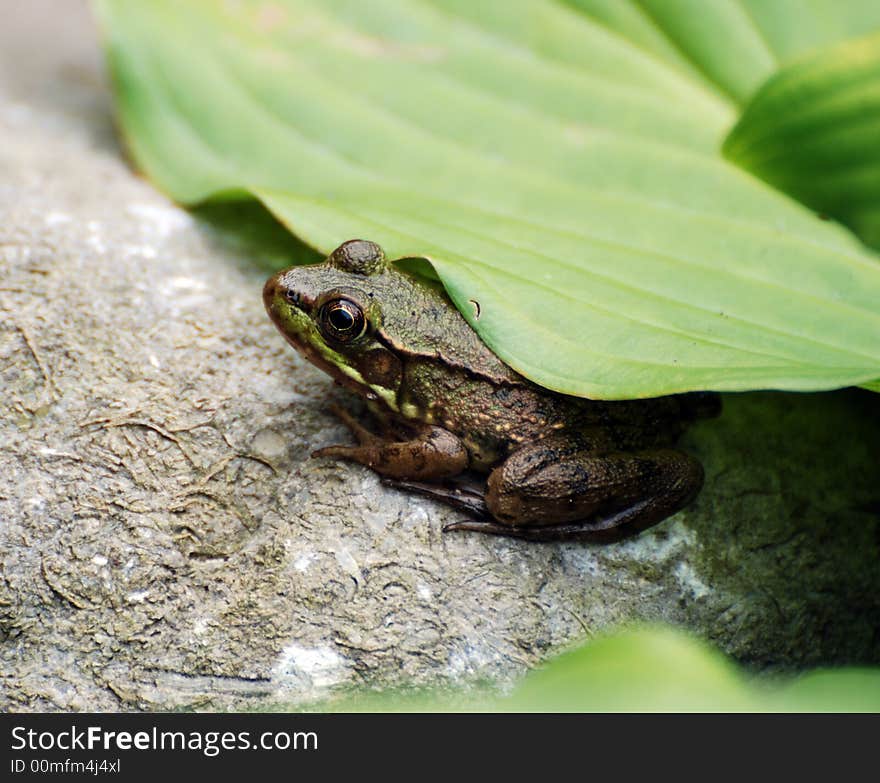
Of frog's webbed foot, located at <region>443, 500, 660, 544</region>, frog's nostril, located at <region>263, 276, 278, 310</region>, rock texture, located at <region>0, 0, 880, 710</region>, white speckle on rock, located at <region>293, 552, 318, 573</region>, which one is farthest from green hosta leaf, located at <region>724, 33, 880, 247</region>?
white speckle on rock, located at <region>293, 552, 318, 573</region>

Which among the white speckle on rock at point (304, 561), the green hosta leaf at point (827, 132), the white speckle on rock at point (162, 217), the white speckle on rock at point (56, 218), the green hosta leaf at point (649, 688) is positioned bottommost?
the white speckle on rock at point (304, 561)

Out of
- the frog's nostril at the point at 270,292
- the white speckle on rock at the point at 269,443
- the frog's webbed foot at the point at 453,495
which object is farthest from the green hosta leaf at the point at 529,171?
the white speckle on rock at the point at 269,443

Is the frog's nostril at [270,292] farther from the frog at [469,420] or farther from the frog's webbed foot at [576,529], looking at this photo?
the frog's webbed foot at [576,529]

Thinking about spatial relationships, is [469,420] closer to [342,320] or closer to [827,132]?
[342,320]

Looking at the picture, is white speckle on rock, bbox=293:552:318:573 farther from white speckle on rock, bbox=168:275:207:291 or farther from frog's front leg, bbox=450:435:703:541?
white speckle on rock, bbox=168:275:207:291

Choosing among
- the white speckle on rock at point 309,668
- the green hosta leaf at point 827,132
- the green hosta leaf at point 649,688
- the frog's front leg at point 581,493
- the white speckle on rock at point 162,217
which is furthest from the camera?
the white speckle on rock at point 162,217

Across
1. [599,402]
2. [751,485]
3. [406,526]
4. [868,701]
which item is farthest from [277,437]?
[868,701]
